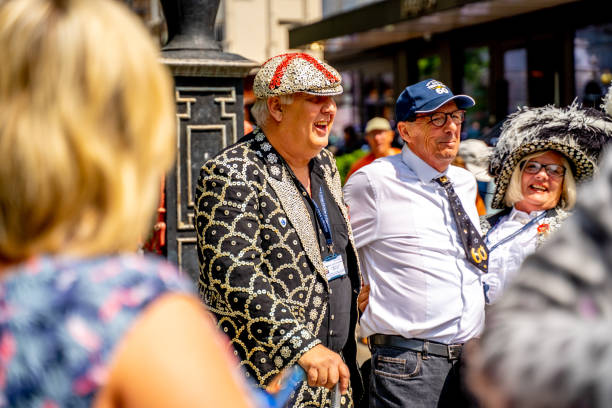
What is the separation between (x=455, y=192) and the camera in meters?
3.71

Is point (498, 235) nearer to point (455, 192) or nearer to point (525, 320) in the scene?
point (455, 192)

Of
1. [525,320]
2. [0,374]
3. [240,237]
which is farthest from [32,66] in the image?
[240,237]

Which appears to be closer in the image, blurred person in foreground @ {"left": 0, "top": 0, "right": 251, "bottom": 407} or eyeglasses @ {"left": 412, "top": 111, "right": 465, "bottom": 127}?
blurred person in foreground @ {"left": 0, "top": 0, "right": 251, "bottom": 407}

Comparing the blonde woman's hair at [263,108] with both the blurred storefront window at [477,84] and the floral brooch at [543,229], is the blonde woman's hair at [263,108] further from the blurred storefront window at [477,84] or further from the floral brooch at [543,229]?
the blurred storefront window at [477,84]

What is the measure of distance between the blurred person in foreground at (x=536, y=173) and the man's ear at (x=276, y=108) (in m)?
1.17

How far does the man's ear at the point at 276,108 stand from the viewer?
3389 mm

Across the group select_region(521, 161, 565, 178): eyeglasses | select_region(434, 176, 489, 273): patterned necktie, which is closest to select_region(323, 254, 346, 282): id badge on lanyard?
select_region(434, 176, 489, 273): patterned necktie

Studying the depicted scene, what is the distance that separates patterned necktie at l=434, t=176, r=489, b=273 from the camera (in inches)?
139

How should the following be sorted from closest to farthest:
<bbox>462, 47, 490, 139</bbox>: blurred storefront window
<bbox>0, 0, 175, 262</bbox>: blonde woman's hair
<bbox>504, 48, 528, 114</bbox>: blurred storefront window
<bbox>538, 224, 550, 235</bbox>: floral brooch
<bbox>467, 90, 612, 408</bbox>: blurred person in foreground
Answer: <bbox>467, 90, 612, 408</bbox>: blurred person in foreground → <bbox>0, 0, 175, 262</bbox>: blonde woman's hair → <bbox>538, 224, 550, 235</bbox>: floral brooch → <bbox>504, 48, 528, 114</bbox>: blurred storefront window → <bbox>462, 47, 490, 139</bbox>: blurred storefront window

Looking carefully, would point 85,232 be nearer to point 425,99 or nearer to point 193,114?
point 425,99

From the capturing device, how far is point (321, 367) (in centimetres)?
294

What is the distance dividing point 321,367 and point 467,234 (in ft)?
3.35

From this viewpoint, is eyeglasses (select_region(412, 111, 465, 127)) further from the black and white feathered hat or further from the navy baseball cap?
the black and white feathered hat

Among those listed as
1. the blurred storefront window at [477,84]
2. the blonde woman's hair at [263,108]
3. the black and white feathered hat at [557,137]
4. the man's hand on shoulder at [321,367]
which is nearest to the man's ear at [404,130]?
the black and white feathered hat at [557,137]
